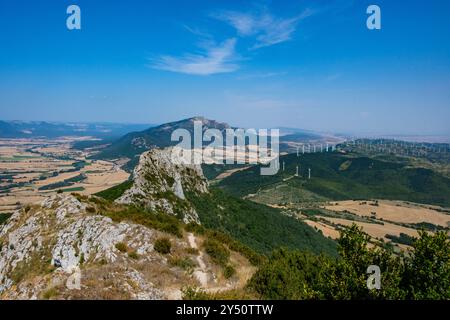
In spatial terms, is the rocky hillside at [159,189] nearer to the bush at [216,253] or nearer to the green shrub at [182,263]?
the bush at [216,253]

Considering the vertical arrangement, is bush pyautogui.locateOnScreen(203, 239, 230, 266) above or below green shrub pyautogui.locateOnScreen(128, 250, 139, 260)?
below

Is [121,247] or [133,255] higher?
[121,247]

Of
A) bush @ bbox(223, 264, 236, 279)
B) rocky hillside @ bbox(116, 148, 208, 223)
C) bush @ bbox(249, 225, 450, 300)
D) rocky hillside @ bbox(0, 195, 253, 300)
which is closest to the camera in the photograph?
rocky hillside @ bbox(0, 195, 253, 300)

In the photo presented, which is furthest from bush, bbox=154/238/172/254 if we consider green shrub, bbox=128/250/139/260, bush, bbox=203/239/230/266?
bush, bbox=203/239/230/266

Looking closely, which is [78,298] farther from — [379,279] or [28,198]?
[28,198]

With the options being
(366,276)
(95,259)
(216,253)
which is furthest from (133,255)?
(366,276)

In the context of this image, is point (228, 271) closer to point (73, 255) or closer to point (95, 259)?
point (95, 259)

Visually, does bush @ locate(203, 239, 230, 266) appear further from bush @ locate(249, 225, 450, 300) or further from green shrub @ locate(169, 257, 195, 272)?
bush @ locate(249, 225, 450, 300)
